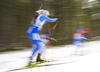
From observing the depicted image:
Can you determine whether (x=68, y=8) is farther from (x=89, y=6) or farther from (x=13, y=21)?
(x=13, y=21)

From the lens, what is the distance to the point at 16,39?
27.6 ft

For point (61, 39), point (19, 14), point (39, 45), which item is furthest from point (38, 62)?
point (61, 39)

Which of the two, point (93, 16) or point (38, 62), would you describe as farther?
point (93, 16)

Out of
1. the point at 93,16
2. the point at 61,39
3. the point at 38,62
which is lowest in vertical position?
the point at 38,62

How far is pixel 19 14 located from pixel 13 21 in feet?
1.96

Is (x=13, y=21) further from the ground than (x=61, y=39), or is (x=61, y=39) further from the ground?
(x=13, y=21)

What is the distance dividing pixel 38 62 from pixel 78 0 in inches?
296

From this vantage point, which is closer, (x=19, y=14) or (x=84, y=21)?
(x=19, y=14)

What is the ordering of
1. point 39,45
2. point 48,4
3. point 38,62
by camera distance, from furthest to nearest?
point 48,4
point 38,62
point 39,45

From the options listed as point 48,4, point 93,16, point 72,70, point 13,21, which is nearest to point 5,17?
point 13,21

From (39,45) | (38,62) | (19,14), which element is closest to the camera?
(39,45)

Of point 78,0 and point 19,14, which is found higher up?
point 78,0

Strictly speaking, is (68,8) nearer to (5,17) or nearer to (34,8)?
(34,8)

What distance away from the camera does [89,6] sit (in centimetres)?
1137
